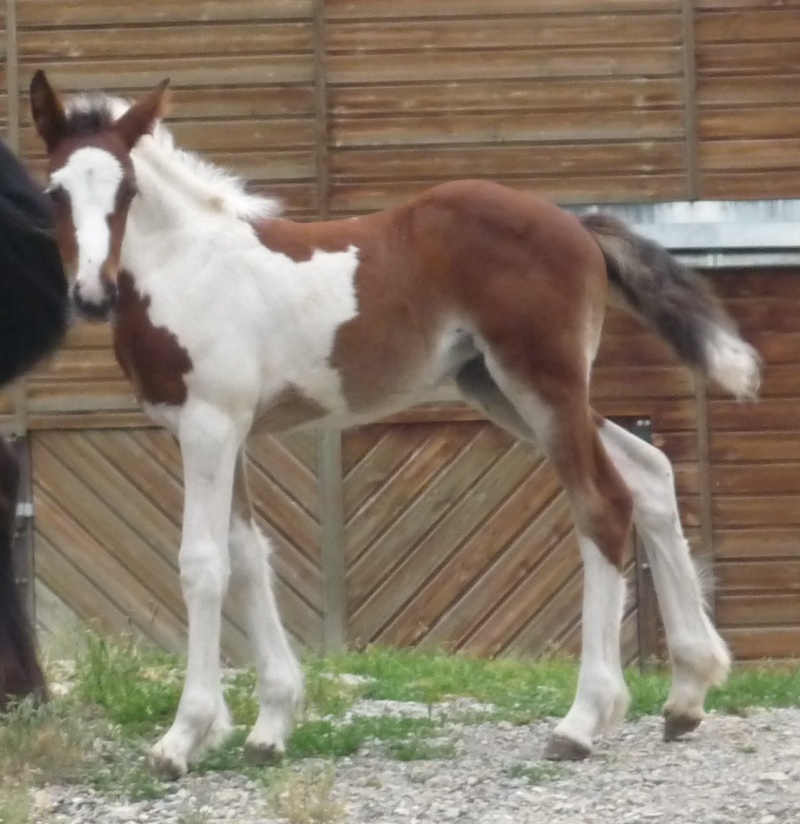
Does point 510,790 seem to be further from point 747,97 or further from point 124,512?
point 747,97

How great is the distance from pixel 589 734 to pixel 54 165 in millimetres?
2318

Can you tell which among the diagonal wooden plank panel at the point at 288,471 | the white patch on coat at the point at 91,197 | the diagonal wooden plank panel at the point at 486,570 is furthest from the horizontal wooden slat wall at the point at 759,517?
the white patch on coat at the point at 91,197

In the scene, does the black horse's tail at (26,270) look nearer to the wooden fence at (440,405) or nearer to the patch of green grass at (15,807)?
the patch of green grass at (15,807)

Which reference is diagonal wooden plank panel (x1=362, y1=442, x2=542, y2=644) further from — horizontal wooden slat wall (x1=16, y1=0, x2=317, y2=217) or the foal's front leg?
the foal's front leg

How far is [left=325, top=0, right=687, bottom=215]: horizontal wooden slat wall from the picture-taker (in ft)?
34.4

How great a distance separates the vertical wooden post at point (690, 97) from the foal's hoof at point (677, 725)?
5.86 metres

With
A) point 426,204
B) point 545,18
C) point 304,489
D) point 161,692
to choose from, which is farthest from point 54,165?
point 545,18

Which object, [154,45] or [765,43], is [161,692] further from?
[765,43]

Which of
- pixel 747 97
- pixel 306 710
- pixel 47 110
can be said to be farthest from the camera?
pixel 747 97

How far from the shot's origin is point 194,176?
5.12m

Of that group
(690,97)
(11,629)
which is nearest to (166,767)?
(11,629)

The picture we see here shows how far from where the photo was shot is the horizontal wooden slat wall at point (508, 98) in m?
10.5

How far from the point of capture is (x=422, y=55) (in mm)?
10547

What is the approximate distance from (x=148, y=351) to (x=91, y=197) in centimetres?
51
